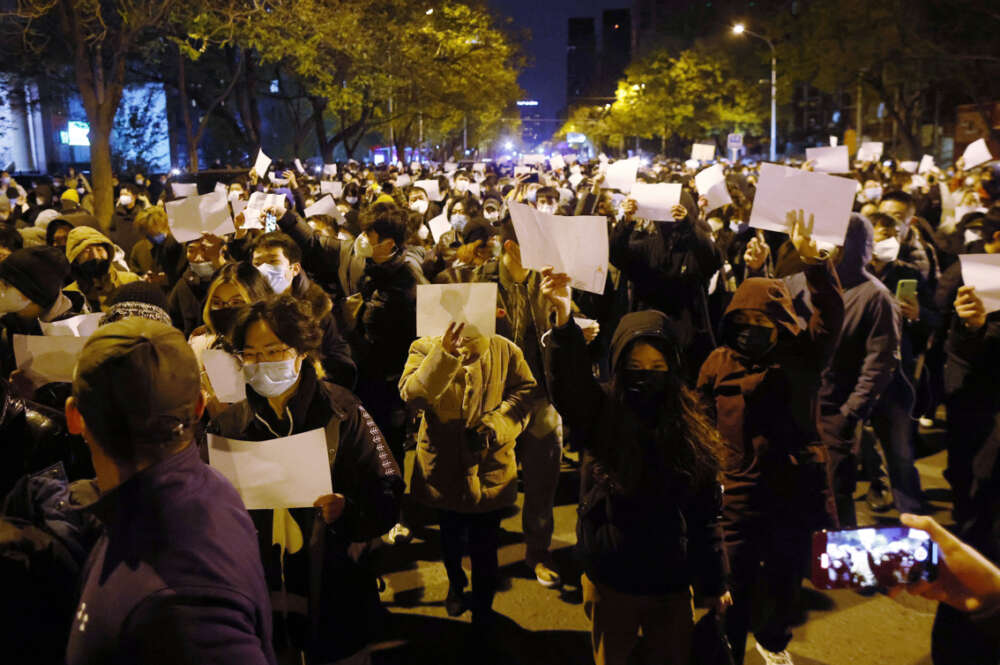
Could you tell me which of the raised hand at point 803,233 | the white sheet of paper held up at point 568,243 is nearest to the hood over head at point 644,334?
the white sheet of paper held up at point 568,243

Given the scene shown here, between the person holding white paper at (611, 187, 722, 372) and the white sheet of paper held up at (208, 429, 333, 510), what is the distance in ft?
14.1

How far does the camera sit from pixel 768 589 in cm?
393

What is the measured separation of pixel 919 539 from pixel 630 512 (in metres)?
1.32

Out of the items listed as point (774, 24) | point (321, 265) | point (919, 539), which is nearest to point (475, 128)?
point (774, 24)

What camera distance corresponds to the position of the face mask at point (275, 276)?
5055 mm

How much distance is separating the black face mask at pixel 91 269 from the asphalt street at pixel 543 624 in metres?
2.89

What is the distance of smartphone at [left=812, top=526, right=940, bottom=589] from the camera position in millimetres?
1967

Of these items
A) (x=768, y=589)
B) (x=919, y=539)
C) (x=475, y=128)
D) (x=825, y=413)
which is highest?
(x=475, y=128)

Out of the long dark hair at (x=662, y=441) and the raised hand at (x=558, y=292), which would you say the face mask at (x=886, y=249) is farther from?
the raised hand at (x=558, y=292)

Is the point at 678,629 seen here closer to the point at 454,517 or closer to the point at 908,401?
the point at 454,517

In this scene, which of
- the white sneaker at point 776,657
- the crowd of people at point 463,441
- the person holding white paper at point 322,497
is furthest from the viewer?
the white sneaker at point 776,657

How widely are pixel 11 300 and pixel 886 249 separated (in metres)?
6.06

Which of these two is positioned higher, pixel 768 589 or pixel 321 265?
pixel 321 265

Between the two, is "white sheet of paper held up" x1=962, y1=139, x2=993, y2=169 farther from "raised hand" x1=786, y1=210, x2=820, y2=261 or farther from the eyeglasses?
the eyeglasses
